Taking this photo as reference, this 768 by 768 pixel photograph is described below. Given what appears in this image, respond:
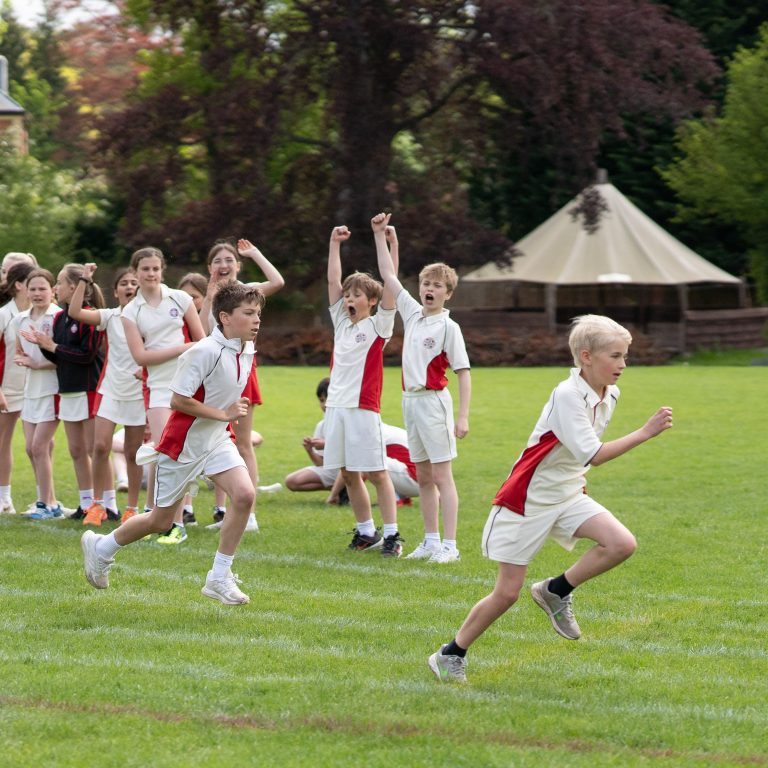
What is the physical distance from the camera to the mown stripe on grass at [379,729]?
193 inches

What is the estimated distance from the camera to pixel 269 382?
26.5 meters

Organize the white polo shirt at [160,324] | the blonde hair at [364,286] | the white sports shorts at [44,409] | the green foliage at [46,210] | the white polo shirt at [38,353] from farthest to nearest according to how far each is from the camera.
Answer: the green foliage at [46,210]
the white sports shorts at [44,409]
the white polo shirt at [38,353]
the white polo shirt at [160,324]
the blonde hair at [364,286]

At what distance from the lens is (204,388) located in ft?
24.2

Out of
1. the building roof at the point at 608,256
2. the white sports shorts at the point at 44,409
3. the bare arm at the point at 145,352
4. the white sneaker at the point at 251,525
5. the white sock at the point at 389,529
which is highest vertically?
the bare arm at the point at 145,352

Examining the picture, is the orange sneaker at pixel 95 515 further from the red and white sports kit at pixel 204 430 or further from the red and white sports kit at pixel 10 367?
the red and white sports kit at pixel 204 430

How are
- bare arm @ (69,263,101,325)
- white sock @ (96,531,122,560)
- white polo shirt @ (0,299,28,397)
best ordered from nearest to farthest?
white sock @ (96,531,122,560)
bare arm @ (69,263,101,325)
white polo shirt @ (0,299,28,397)

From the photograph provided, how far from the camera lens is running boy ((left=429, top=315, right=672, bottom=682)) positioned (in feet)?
19.3

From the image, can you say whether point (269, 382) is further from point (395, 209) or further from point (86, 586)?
point (86, 586)

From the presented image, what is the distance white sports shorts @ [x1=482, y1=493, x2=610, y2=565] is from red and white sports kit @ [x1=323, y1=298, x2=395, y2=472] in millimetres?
3616

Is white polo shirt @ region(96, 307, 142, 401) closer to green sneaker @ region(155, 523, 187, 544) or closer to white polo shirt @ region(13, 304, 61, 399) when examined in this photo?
white polo shirt @ region(13, 304, 61, 399)

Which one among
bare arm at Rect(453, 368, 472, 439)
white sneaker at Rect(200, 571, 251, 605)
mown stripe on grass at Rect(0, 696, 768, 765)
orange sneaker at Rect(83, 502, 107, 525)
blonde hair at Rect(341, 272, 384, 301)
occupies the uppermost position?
blonde hair at Rect(341, 272, 384, 301)

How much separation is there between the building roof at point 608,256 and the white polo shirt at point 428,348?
2508cm

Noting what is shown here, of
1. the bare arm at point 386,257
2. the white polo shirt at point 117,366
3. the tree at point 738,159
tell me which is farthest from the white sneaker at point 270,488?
the tree at point 738,159

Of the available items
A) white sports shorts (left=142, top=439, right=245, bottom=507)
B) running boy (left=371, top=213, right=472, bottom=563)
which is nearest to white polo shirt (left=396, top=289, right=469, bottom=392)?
running boy (left=371, top=213, right=472, bottom=563)
